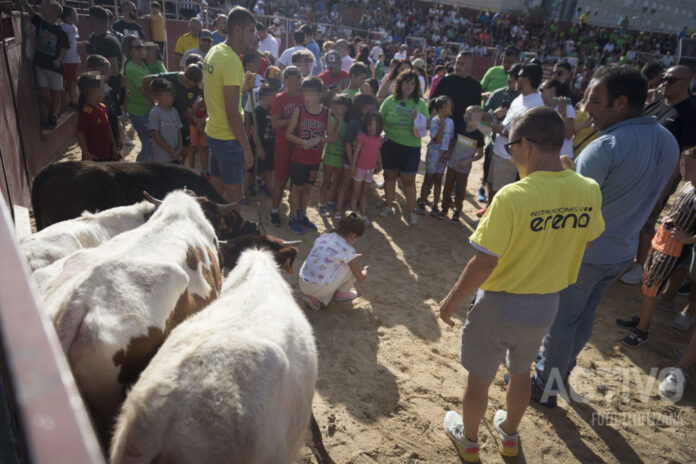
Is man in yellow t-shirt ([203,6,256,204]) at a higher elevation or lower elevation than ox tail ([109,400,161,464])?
higher

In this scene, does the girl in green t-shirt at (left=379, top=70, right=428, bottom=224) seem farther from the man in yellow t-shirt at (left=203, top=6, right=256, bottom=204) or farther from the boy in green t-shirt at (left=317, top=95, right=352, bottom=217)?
the man in yellow t-shirt at (left=203, top=6, right=256, bottom=204)

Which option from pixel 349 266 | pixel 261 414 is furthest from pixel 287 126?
pixel 261 414

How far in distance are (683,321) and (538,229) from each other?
3.66 metres

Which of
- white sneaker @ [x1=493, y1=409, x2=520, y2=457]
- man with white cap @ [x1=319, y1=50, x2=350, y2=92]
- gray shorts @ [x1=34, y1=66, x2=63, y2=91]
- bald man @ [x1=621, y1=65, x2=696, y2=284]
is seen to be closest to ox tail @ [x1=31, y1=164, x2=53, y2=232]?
gray shorts @ [x1=34, y1=66, x2=63, y2=91]

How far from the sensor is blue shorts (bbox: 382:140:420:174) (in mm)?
6132

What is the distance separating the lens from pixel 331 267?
412cm

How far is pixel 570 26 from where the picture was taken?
3209cm

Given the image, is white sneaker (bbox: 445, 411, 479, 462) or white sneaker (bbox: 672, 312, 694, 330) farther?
white sneaker (bbox: 672, 312, 694, 330)

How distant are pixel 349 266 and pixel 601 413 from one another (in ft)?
8.13

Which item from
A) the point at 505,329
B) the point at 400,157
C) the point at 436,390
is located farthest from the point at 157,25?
the point at 505,329

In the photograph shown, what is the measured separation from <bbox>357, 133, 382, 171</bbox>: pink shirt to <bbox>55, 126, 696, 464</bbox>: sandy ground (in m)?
1.68

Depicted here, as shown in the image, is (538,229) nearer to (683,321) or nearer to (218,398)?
(218,398)

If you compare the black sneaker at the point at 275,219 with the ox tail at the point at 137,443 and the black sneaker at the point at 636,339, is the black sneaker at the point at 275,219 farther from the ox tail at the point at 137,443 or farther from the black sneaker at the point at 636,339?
the ox tail at the point at 137,443

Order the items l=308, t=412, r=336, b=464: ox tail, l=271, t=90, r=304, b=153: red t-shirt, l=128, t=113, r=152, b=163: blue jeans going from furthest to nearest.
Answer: l=128, t=113, r=152, b=163: blue jeans
l=271, t=90, r=304, b=153: red t-shirt
l=308, t=412, r=336, b=464: ox tail
